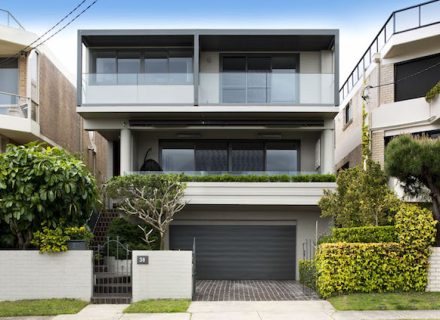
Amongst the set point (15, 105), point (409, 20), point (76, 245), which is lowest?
point (76, 245)

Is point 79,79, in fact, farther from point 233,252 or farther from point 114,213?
point 233,252

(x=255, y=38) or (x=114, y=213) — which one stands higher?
(x=255, y=38)

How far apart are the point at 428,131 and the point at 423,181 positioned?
4.17 meters

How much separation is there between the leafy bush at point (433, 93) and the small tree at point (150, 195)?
8.33 m

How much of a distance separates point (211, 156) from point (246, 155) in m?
1.39

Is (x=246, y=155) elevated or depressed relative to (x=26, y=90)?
depressed

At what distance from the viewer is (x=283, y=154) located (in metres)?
20.7

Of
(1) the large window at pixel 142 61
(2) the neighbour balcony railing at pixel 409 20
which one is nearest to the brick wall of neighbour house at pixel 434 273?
(2) the neighbour balcony railing at pixel 409 20

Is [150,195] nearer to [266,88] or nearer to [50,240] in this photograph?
[50,240]

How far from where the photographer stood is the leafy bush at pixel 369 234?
43.6 ft

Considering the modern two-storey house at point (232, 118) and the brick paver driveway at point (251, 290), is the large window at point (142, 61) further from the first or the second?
the brick paver driveway at point (251, 290)

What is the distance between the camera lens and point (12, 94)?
747 inches

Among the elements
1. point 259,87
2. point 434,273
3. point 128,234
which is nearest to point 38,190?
point 128,234

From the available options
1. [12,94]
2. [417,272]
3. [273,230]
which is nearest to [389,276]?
[417,272]
